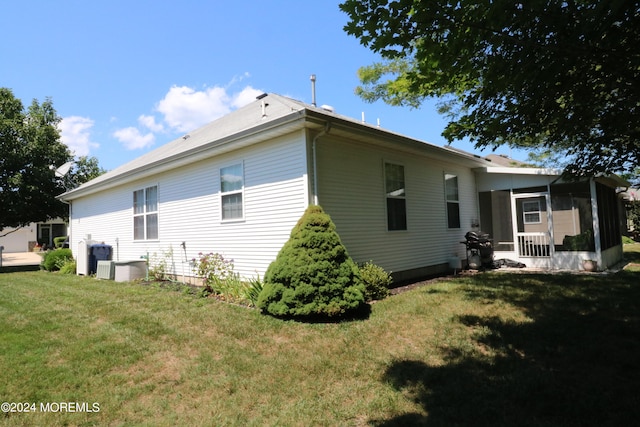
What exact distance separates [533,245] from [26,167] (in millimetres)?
24825

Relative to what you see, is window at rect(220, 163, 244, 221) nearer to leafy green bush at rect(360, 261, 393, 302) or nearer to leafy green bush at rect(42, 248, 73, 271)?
leafy green bush at rect(360, 261, 393, 302)

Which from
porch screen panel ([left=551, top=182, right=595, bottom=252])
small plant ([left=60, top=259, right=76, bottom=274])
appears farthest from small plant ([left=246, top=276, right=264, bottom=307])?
small plant ([left=60, top=259, right=76, bottom=274])

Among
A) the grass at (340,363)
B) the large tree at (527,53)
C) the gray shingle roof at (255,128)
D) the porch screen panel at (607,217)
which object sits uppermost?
the gray shingle roof at (255,128)

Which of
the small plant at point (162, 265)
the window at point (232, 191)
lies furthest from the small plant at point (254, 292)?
the small plant at point (162, 265)

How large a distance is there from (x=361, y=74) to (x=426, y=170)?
18.6 ft

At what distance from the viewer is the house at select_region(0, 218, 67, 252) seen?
1292 inches

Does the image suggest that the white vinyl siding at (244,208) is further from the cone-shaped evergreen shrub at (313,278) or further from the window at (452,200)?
the window at (452,200)

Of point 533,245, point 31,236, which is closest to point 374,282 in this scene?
point 533,245

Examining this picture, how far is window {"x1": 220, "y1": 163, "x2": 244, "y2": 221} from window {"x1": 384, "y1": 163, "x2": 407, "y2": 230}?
3604mm

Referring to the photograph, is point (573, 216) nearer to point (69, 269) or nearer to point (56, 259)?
point (69, 269)

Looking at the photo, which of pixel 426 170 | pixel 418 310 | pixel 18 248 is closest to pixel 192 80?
pixel 426 170

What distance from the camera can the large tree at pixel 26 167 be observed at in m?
18.5

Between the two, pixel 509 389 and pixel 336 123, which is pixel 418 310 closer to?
pixel 509 389

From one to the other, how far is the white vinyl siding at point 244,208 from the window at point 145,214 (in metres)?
0.24
